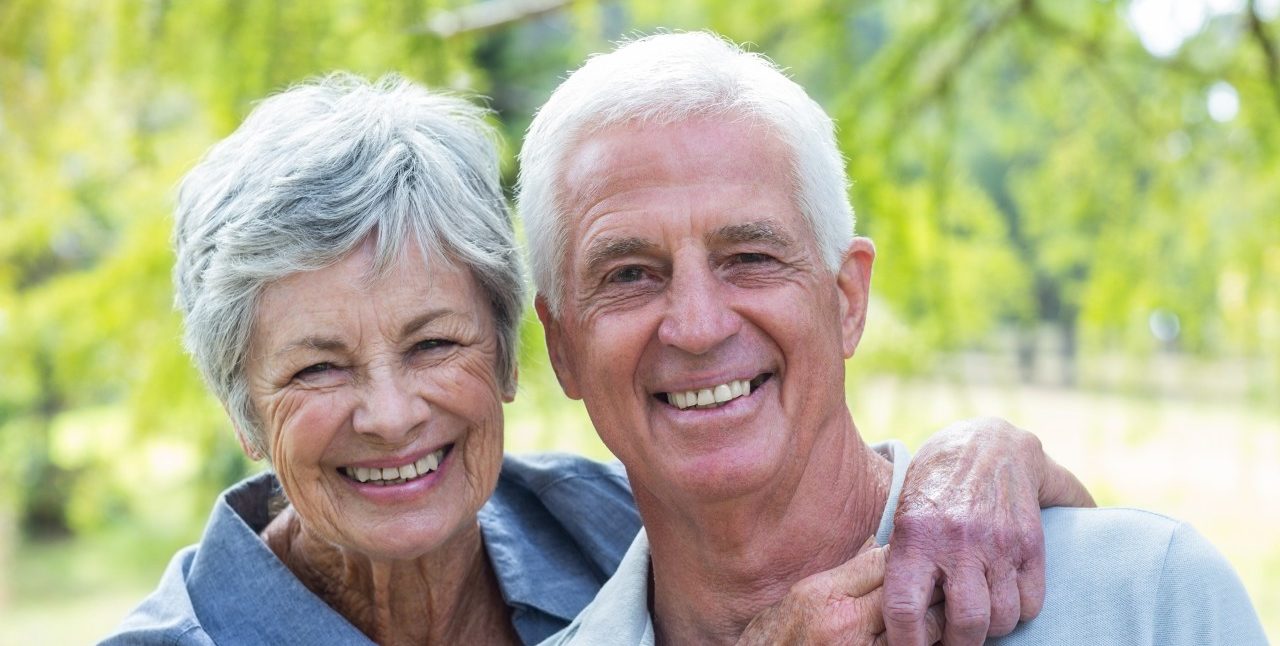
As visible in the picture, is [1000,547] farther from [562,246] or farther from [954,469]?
[562,246]

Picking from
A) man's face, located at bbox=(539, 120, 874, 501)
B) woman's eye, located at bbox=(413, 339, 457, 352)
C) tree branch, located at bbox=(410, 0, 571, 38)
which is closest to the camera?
man's face, located at bbox=(539, 120, 874, 501)

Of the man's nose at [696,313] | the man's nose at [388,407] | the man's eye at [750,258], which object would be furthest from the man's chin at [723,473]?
the man's nose at [388,407]

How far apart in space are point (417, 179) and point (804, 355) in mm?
762

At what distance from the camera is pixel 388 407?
210cm

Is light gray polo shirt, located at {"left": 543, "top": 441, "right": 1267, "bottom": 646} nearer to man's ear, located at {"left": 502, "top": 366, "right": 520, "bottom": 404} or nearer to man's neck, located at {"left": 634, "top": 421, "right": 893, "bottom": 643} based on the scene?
man's neck, located at {"left": 634, "top": 421, "right": 893, "bottom": 643}

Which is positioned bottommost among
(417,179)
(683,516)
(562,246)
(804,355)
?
(683,516)

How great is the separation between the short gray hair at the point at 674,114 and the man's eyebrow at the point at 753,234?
0.25 feet

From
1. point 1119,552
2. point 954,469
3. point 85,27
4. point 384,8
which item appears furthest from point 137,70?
point 1119,552

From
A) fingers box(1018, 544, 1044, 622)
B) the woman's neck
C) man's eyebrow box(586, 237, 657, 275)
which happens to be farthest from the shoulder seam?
the woman's neck

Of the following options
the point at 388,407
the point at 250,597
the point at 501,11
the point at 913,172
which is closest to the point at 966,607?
the point at 388,407

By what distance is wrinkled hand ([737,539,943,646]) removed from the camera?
171 cm

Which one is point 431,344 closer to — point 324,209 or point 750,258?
point 324,209

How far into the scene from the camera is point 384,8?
323cm

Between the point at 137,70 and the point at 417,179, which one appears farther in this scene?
the point at 137,70
